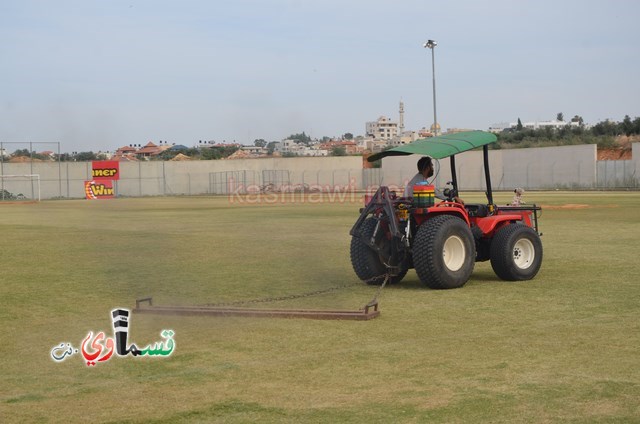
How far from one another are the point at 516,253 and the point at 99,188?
79.9 meters

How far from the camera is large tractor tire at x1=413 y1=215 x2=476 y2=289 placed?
12969mm

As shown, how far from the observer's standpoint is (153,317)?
11.2m

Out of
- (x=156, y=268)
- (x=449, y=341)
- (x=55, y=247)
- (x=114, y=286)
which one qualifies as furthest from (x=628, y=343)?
(x=55, y=247)

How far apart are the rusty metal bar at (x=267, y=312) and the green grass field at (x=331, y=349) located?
0.19 metres

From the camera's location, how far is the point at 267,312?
36.4ft

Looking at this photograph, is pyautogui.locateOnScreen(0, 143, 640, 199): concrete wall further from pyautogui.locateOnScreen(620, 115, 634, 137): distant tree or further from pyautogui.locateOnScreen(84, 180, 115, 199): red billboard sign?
pyautogui.locateOnScreen(620, 115, 634, 137): distant tree

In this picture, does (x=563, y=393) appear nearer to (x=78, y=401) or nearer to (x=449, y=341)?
(x=449, y=341)

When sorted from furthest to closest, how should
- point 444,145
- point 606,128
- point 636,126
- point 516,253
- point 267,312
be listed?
1. point 606,128
2. point 636,126
3. point 516,253
4. point 444,145
5. point 267,312

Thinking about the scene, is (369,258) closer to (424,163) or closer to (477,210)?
(424,163)

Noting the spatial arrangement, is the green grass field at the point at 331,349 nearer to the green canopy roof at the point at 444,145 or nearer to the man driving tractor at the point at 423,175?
the man driving tractor at the point at 423,175

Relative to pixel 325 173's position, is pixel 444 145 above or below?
above

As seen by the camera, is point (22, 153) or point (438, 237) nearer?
point (438, 237)
